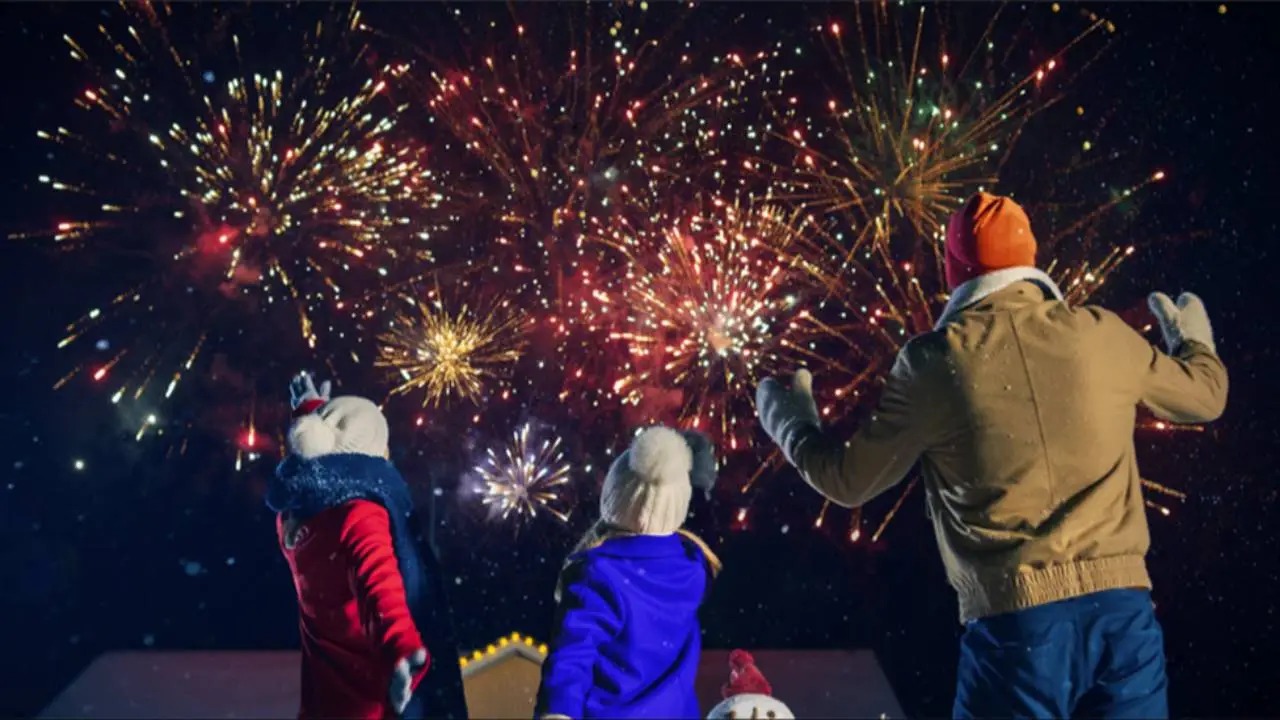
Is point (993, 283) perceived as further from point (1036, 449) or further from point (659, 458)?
point (659, 458)

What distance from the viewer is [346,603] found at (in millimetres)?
2771

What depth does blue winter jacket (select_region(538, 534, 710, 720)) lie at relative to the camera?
8.13 feet

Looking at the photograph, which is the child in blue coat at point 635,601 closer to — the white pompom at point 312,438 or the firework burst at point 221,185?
the white pompom at point 312,438

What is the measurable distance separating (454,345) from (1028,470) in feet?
7.33

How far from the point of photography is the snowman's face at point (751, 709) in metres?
2.32

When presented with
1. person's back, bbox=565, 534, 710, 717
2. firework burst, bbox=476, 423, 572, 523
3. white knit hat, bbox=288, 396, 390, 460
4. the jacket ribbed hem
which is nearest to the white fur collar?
the jacket ribbed hem

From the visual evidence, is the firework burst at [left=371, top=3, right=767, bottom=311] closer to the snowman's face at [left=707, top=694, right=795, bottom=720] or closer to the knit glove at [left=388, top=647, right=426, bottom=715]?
the knit glove at [left=388, top=647, right=426, bottom=715]

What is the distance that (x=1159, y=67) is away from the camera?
12.5 ft

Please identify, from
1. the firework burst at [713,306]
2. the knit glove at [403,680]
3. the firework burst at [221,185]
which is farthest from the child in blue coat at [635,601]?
the firework burst at [221,185]

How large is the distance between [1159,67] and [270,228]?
3354 mm

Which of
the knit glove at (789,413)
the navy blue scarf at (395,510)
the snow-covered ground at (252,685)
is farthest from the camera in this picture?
the snow-covered ground at (252,685)

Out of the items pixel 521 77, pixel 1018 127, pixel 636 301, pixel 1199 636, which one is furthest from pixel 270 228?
pixel 1199 636

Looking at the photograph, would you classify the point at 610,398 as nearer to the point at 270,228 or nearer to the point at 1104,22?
the point at 270,228

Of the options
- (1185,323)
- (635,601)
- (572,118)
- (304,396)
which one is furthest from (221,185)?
(1185,323)
